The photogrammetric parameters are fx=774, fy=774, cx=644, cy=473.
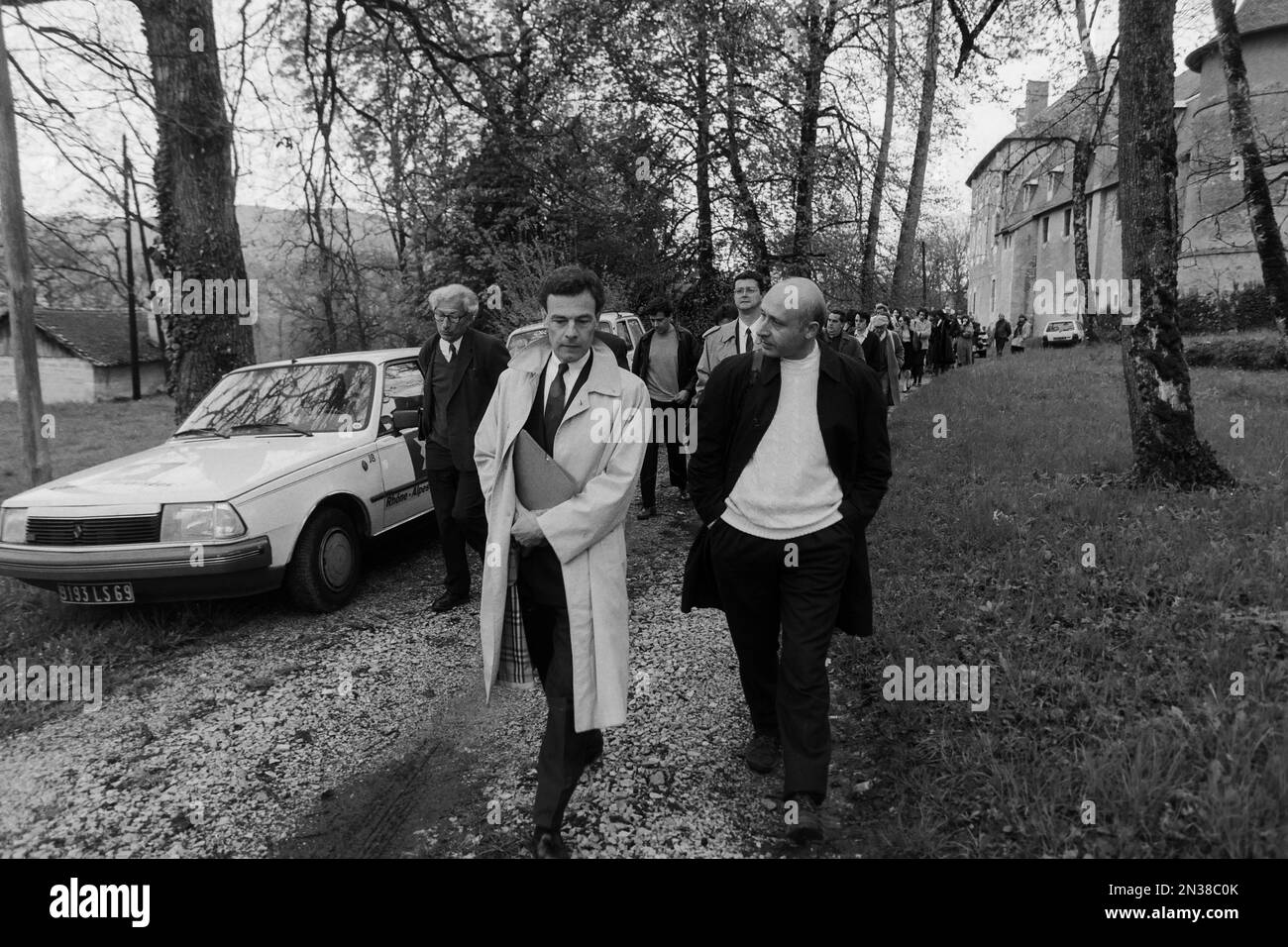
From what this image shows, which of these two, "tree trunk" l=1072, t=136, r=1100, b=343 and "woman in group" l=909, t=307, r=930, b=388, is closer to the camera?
"woman in group" l=909, t=307, r=930, b=388

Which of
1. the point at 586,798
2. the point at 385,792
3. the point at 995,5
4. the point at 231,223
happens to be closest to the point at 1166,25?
the point at 995,5

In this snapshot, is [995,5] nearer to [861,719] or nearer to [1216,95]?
[861,719]

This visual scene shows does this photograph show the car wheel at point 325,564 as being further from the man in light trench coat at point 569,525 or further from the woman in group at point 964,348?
the woman in group at point 964,348

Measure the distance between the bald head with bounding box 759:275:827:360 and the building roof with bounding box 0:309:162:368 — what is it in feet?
161

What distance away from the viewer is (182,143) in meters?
7.64

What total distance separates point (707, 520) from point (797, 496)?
413 millimetres

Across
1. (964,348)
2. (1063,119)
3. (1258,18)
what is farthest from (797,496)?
(1258,18)

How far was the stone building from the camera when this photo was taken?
18.2 meters

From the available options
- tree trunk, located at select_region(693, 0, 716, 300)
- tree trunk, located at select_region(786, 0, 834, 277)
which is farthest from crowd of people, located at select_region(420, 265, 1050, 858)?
tree trunk, located at select_region(786, 0, 834, 277)

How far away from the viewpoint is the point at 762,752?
3533 mm

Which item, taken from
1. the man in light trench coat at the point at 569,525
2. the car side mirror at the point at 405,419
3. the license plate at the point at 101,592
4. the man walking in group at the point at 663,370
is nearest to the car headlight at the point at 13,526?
the license plate at the point at 101,592

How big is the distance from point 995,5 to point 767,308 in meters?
7.51

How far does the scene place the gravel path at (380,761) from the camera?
3096 millimetres

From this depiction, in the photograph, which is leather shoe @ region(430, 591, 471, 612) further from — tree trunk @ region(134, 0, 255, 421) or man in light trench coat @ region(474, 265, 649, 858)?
tree trunk @ region(134, 0, 255, 421)
